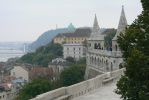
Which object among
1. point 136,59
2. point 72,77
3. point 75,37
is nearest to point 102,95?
point 136,59

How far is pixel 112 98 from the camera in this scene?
41.3 feet

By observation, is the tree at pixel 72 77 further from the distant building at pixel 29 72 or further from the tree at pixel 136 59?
the tree at pixel 136 59

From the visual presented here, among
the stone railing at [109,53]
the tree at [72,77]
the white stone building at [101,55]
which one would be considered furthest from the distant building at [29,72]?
the stone railing at [109,53]

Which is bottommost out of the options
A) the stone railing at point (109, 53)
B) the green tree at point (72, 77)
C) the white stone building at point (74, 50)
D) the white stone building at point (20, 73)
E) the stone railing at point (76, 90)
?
the white stone building at point (20, 73)

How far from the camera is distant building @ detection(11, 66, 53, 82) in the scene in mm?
89338

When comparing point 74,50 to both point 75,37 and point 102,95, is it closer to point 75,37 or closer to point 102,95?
point 75,37

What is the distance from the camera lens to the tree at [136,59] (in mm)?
9406

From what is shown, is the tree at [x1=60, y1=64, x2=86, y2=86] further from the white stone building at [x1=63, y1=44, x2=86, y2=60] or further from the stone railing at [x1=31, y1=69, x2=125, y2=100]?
the white stone building at [x1=63, y1=44, x2=86, y2=60]

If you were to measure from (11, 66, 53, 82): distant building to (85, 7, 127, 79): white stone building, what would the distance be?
98.3ft

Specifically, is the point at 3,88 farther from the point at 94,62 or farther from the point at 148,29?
the point at 148,29

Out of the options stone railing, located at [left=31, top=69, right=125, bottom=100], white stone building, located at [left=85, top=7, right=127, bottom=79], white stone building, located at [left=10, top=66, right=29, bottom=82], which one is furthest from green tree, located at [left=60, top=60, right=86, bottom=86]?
stone railing, located at [left=31, top=69, right=125, bottom=100]

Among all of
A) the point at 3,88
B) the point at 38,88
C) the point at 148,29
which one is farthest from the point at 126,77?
the point at 3,88

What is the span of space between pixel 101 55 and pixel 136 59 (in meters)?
41.9

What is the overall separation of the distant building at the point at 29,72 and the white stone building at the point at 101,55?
29.9 m
